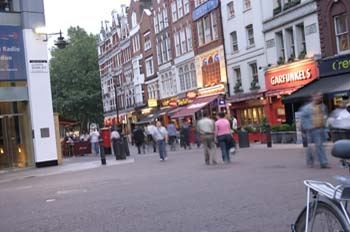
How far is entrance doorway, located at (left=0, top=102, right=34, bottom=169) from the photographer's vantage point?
24484mm

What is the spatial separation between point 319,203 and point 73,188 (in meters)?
10.6

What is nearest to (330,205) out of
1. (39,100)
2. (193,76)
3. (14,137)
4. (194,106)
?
(39,100)

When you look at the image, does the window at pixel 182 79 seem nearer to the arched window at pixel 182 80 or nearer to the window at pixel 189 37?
the arched window at pixel 182 80

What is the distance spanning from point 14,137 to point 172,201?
1641cm

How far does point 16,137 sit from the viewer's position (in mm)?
24812

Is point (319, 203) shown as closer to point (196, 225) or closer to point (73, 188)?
point (196, 225)

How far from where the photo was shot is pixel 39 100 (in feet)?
79.1

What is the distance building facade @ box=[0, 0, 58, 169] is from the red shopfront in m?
14.0

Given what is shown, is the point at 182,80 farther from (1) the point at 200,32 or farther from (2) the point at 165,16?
(2) the point at 165,16

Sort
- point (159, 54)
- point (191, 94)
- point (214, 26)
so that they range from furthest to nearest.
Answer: point (159, 54)
point (191, 94)
point (214, 26)

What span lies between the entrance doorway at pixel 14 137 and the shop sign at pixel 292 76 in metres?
15.0

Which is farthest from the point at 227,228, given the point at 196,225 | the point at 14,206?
the point at 14,206

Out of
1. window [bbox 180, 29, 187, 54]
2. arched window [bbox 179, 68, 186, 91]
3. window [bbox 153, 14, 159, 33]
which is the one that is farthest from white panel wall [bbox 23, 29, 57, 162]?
window [bbox 153, 14, 159, 33]

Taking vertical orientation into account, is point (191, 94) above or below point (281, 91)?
above
